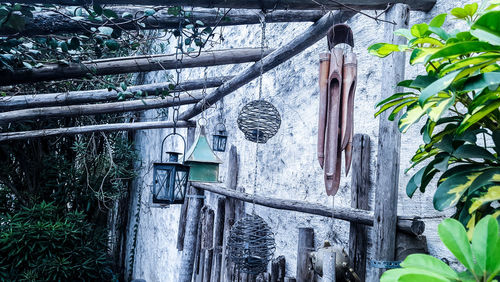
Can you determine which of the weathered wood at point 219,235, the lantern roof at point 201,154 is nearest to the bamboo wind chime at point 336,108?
the lantern roof at point 201,154

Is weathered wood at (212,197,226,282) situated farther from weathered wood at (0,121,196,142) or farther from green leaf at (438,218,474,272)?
green leaf at (438,218,474,272)

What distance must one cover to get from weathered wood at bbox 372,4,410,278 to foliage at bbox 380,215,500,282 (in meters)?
0.94

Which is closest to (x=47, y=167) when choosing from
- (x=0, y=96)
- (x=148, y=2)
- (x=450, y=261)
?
(x=0, y=96)

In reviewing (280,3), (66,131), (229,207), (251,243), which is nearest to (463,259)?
(280,3)

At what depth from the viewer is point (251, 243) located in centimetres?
234

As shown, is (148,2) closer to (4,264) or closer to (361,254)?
(361,254)

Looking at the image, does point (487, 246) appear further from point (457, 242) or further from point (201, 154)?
point (201, 154)

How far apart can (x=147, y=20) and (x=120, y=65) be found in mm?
804

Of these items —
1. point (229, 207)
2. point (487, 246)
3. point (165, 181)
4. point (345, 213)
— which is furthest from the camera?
point (229, 207)

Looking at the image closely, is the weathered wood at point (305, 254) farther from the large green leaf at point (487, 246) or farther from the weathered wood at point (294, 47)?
the large green leaf at point (487, 246)

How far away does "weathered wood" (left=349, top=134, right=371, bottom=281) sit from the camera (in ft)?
6.69

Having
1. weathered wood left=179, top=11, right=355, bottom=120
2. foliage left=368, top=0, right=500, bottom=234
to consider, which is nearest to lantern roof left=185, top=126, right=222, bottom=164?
weathered wood left=179, top=11, right=355, bottom=120

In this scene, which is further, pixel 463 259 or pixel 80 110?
pixel 80 110

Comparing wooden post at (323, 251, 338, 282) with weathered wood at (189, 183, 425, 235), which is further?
wooden post at (323, 251, 338, 282)
